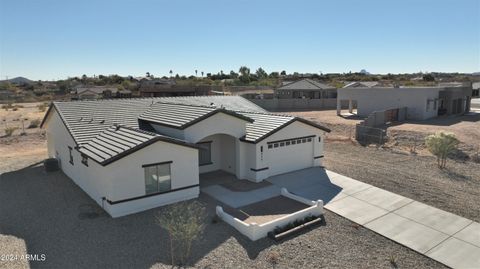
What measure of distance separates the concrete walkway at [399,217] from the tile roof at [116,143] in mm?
6612

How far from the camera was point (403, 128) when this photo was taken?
32.7 m

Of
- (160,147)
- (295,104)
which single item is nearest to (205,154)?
(160,147)

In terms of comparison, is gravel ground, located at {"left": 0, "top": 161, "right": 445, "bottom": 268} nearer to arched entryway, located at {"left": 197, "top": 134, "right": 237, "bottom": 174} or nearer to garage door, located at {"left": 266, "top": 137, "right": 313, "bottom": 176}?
arched entryway, located at {"left": 197, "top": 134, "right": 237, "bottom": 174}

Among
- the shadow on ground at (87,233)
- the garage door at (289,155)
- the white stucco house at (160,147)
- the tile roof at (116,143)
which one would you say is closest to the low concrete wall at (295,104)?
the white stucco house at (160,147)

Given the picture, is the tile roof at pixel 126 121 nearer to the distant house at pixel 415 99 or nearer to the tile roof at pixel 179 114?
the tile roof at pixel 179 114

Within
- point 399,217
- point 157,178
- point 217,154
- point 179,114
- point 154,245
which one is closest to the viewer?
point 154,245

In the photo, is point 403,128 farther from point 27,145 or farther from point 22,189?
point 27,145

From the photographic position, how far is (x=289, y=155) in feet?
64.3

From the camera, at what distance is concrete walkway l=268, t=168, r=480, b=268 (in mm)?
11234

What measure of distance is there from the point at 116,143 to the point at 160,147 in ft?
6.80

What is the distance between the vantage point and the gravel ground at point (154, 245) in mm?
10430

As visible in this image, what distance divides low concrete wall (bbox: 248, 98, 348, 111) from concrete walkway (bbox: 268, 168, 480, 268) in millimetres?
36779

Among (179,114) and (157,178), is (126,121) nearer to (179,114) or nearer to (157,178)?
(179,114)

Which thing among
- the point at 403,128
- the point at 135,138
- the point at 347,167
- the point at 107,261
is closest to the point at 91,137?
the point at 135,138
